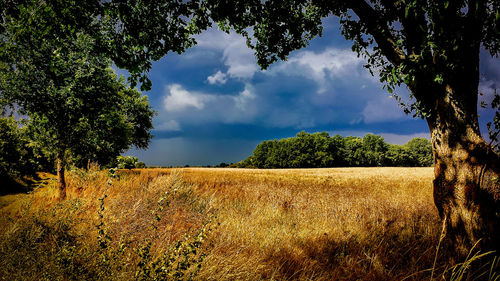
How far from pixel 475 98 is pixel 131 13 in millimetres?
7627

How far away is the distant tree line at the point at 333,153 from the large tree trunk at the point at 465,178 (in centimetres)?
6949

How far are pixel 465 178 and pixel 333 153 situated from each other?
259 ft

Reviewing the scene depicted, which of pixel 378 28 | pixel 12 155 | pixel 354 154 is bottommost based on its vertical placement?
pixel 12 155

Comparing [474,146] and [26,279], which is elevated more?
[474,146]

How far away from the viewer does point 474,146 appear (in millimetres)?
3396

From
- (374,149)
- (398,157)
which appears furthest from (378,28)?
(398,157)

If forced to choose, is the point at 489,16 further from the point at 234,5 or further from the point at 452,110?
the point at 234,5

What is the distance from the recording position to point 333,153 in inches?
3024

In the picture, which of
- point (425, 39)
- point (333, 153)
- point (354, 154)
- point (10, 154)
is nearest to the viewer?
point (425, 39)

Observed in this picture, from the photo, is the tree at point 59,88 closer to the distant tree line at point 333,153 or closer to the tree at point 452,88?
the tree at point 452,88

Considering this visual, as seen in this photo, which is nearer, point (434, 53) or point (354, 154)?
point (434, 53)

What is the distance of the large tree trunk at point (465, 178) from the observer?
10.7 feet

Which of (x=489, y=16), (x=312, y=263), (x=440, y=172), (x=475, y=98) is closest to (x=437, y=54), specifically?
(x=489, y=16)

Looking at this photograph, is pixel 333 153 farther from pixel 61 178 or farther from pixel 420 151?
pixel 61 178
